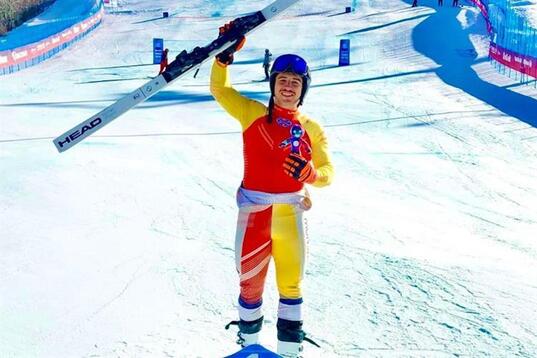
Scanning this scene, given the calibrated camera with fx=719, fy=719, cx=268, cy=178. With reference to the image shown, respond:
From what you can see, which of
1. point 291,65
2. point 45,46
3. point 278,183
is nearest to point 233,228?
point 278,183

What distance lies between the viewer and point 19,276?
5316 millimetres

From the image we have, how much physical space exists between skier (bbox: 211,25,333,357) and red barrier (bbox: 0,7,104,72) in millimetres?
17097

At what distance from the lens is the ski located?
3853 mm

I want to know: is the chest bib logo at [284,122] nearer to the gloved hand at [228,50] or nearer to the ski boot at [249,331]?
the gloved hand at [228,50]

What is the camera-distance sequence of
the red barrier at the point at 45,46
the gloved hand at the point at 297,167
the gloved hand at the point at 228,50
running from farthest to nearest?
1. the red barrier at the point at 45,46
2. the gloved hand at the point at 228,50
3. the gloved hand at the point at 297,167

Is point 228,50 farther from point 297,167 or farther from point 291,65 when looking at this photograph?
point 297,167

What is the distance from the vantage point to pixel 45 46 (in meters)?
22.9

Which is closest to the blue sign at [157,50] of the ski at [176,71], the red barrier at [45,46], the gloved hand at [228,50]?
the red barrier at [45,46]

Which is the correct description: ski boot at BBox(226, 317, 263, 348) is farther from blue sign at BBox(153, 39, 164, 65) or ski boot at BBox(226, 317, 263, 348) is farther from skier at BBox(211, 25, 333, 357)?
blue sign at BBox(153, 39, 164, 65)

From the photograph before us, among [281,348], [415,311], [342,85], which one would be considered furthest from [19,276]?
[342,85]

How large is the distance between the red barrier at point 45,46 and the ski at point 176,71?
54.5 feet

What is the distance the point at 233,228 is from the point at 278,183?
2967 mm

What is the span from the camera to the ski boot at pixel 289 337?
12.7ft

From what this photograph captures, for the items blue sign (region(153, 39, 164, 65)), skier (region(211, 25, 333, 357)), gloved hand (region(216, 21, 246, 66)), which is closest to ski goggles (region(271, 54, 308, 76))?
skier (region(211, 25, 333, 357))
